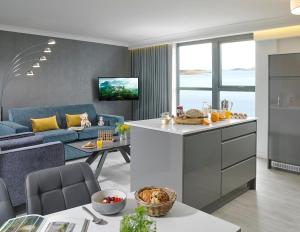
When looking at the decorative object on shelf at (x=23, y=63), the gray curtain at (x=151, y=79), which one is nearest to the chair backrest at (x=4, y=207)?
the decorative object on shelf at (x=23, y=63)

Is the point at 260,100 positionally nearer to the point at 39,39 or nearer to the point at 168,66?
the point at 168,66

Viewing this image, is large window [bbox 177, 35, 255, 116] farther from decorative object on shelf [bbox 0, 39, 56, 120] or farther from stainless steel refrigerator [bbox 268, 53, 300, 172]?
decorative object on shelf [bbox 0, 39, 56, 120]

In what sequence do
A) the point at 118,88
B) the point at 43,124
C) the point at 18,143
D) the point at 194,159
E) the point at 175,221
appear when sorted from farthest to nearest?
the point at 118,88, the point at 43,124, the point at 18,143, the point at 194,159, the point at 175,221

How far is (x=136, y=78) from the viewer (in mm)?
7172

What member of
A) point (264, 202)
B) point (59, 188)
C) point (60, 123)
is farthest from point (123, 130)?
point (59, 188)

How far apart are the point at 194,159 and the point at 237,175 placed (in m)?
0.93

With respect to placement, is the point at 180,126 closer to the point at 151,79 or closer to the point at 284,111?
the point at 284,111

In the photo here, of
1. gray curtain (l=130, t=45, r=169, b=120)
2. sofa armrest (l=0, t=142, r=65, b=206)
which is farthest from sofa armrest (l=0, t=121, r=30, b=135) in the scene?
gray curtain (l=130, t=45, r=169, b=120)

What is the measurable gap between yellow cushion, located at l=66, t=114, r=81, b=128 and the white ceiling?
5.83ft

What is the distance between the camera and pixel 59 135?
17.1ft

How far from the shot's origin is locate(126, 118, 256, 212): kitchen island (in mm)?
2822

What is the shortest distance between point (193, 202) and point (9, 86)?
447cm

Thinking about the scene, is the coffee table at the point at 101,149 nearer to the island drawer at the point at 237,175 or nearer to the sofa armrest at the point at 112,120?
the sofa armrest at the point at 112,120

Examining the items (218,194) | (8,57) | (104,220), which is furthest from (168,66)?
(104,220)
